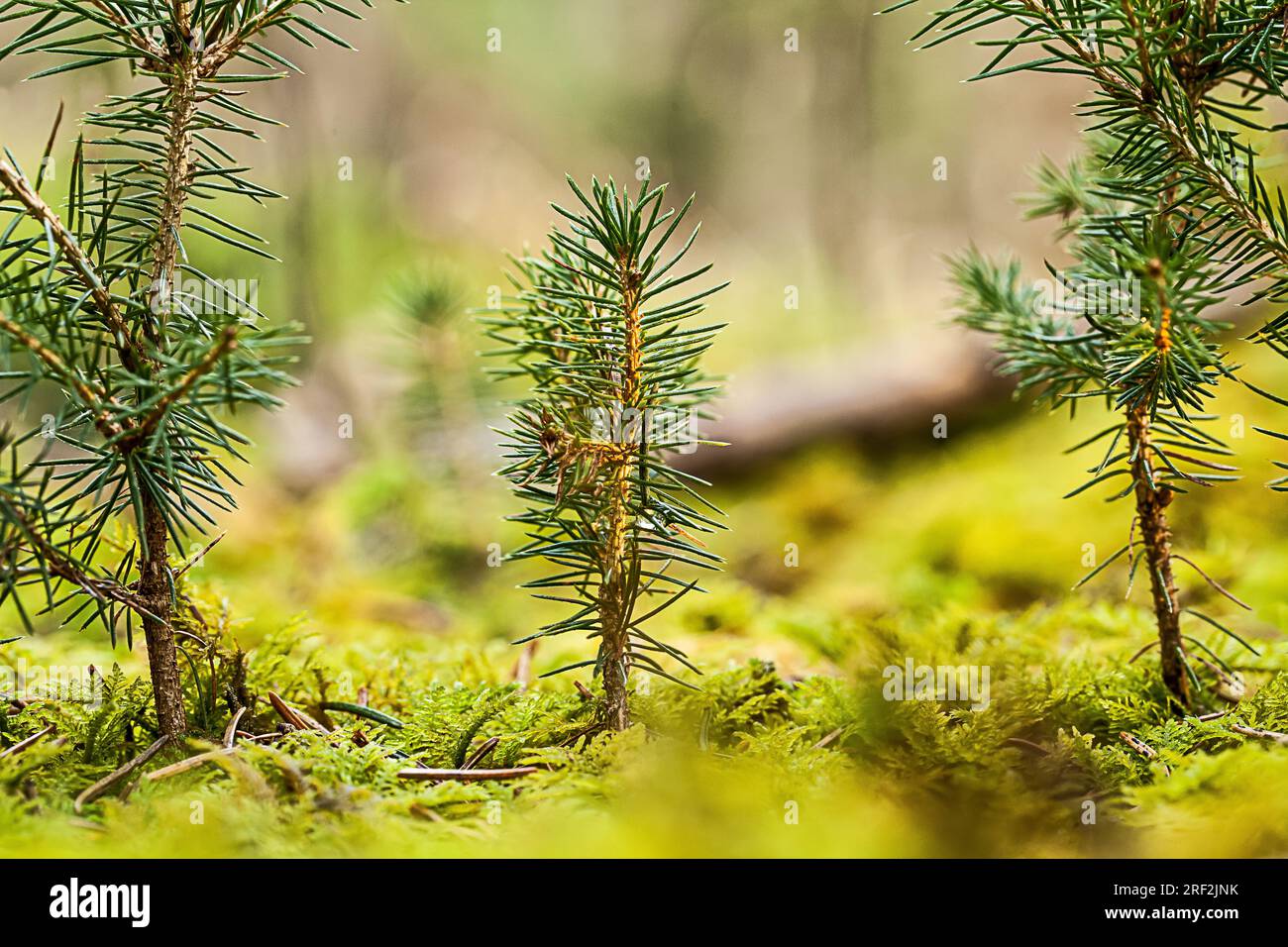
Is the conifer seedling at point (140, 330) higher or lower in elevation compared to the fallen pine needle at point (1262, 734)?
higher

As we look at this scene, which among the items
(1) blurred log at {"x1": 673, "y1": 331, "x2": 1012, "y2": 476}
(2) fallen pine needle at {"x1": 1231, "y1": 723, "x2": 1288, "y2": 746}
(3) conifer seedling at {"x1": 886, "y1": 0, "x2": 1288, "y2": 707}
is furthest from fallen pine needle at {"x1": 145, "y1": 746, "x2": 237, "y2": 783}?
(1) blurred log at {"x1": 673, "y1": 331, "x2": 1012, "y2": 476}

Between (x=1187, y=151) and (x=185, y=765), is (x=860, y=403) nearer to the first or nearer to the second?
(x=1187, y=151)

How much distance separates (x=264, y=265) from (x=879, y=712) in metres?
5.48

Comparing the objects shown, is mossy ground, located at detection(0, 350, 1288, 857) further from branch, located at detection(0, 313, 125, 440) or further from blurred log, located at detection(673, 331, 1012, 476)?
blurred log, located at detection(673, 331, 1012, 476)

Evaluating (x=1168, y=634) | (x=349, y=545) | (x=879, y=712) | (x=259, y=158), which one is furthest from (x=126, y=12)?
(x=259, y=158)

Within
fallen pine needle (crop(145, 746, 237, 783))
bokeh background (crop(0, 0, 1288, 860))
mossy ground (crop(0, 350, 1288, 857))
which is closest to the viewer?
mossy ground (crop(0, 350, 1288, 857))

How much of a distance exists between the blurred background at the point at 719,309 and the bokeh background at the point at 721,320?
0.7 inches

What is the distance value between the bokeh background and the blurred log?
1 centimetres

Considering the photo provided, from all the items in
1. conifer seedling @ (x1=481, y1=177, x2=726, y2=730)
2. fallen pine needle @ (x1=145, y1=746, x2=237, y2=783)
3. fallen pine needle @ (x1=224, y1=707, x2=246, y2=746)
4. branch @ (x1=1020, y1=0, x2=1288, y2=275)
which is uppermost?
branch @ (x1=1020, y1=0, x2=1288, y2=275)

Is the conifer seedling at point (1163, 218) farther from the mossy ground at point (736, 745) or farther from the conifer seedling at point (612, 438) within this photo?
the conifer seedling at point (612, 438)

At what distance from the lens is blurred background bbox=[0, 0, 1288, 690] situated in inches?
92.5

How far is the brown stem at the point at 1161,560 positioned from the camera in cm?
111

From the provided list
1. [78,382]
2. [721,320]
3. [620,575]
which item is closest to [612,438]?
[620,575]

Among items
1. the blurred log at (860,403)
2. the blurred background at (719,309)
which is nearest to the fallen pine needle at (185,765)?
the blurred background at (719,309)
